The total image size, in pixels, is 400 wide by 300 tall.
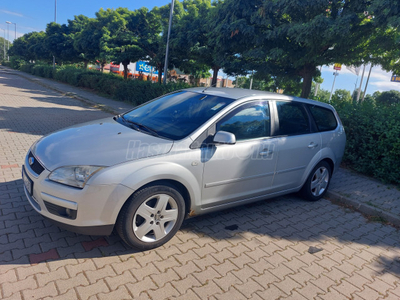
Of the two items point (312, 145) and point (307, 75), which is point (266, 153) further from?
point (307, 75)

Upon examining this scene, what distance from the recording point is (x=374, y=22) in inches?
317

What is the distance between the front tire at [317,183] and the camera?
15.6 feet

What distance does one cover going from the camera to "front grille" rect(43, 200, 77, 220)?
2754mm

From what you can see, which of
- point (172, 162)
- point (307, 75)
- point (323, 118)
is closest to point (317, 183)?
point (323, 118)

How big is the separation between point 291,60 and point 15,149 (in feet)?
27.5

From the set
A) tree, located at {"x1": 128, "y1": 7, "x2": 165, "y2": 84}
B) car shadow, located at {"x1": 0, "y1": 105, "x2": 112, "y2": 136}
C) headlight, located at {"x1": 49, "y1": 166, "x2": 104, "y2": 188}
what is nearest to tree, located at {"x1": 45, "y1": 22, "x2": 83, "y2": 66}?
tree, located at {"x1": 128, "y1": 7, "x2": 165, "y2": 84}

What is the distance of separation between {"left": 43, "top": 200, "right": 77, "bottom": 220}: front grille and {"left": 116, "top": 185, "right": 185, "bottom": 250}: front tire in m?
0.41

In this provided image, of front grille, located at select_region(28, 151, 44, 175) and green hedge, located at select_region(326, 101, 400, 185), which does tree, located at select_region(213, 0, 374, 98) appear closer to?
green hedge, located at select_region(326, 101, 400, 185)

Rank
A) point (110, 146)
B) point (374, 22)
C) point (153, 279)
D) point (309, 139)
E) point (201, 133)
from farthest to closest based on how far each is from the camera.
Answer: point (374, 22), point (309, 139), point (201, 133), point (110, 146), point (153, 279)

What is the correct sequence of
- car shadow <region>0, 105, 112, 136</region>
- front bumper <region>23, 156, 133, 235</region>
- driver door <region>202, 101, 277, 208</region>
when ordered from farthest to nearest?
car shadow <region>0, 105, 112, 136</region> < driver door <region>202, 101, 277, 208</region> < front bumper <region>23, 156, 133, 235</region>

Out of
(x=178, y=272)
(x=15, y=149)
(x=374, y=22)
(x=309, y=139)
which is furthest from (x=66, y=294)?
(x=374, y=22)

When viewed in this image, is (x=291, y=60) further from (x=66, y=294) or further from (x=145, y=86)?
(x=66, y=294)

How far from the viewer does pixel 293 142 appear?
4.25 m

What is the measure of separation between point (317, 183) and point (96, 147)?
11.4ft
